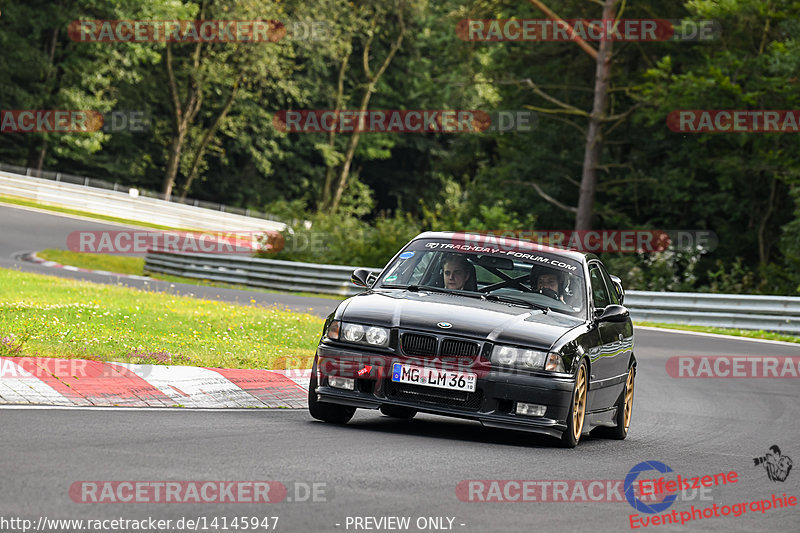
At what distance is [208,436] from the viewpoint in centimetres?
793

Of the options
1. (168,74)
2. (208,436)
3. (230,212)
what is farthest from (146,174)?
(208,436)

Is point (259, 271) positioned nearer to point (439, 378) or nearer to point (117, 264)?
point (117, 264)

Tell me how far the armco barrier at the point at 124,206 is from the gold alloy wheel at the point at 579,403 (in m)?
38.7

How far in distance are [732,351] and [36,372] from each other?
13.0m

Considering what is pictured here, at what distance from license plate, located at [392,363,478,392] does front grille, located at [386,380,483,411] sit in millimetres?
33

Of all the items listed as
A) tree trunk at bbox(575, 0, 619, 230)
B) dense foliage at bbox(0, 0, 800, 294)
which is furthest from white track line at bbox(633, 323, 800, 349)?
tree trunk at bbox(575, 0, 619, 230)

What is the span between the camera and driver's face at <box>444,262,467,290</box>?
392 inches

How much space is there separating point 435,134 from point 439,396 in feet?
232

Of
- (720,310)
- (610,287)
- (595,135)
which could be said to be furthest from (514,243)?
(595,135)

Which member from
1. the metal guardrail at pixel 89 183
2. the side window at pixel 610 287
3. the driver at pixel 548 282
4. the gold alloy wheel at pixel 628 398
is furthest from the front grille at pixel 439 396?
the metal guardrail at pixel 89 183

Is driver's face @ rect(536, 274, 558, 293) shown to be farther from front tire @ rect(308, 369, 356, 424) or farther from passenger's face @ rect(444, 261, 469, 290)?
front tire @ rect(308, 369, 356, 424)

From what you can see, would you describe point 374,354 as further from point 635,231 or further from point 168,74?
point 168,74

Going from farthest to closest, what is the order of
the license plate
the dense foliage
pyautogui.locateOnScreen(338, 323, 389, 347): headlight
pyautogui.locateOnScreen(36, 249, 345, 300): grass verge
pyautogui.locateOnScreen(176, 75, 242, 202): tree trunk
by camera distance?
pyautogui.locateOnScreen(176, 75, 242, 202): tree trunk, the dense foliage, pyautogui.locateOnScreen(36, 249, 345, 300): grass verge, pyautogui.locateOnScreen(338, 323, 389, 347): headlight, the license plate

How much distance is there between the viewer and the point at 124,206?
4975cm
